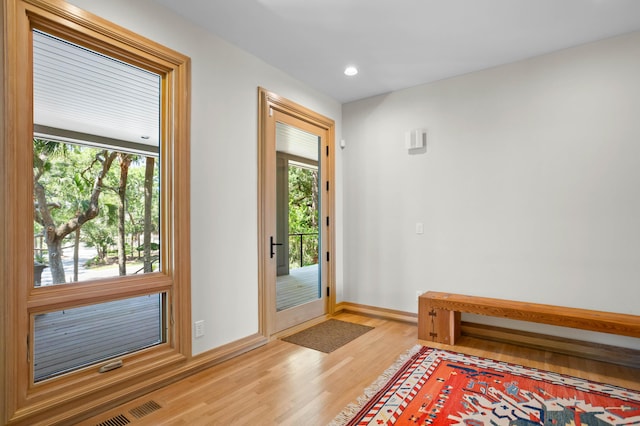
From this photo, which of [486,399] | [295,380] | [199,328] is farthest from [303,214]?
[486,399]

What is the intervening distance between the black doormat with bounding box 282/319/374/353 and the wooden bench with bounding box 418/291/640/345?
0.68m

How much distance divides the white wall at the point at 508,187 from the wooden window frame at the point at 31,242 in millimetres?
2326

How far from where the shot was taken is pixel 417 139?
12.7 ft

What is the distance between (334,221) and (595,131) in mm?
2703

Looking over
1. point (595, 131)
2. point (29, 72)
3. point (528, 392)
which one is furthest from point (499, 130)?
point (29, 72)

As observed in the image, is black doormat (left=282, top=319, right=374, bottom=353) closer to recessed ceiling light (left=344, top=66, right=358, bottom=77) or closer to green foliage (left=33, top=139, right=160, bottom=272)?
green foliage (left=33, top=139, right=160, bottom=272)

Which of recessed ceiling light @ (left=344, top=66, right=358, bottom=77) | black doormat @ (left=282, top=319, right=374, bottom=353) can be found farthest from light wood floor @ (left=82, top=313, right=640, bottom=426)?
recessed ceiling light @ (left=344, top=66, right=358, bottom=77)

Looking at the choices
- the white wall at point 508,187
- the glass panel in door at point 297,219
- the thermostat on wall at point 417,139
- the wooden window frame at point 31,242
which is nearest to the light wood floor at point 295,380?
the wooden window frame at point 31,242

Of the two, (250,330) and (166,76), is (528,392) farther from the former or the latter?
(166,76)

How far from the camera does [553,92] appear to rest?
3.20m

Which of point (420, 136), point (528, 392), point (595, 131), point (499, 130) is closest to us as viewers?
point (528, 392)

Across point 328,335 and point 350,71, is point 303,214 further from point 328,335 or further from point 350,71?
point 350,71

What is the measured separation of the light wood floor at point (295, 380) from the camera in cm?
209

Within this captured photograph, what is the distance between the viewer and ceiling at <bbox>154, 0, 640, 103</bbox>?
252cm
